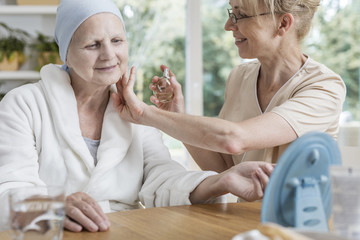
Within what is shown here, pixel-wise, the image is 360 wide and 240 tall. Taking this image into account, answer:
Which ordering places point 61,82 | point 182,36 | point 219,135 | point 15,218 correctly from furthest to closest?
point 182,36 → point 61,82 → point 219,135 → point 15,218

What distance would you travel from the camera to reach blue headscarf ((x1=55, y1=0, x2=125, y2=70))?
69.4 inches

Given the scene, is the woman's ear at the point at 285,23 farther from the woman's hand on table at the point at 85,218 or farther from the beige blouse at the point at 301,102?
the woman's hand on table at the point at 85,218

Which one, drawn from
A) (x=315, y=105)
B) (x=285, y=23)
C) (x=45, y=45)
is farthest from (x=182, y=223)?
(x=45, y=45)

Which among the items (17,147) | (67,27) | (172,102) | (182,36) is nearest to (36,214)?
(17,147)

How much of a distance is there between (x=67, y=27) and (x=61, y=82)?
7.8 inches

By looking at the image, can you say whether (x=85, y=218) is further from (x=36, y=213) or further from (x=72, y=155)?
(x=72, y=155)

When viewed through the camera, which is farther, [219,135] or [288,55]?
[288,55]

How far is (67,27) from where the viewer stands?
1.80 m

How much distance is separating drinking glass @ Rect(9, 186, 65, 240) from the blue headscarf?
3.07ft

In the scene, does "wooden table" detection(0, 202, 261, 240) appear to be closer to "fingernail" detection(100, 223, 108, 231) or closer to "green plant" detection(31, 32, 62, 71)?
"fingernail" detection(100, 223, 108, 231)

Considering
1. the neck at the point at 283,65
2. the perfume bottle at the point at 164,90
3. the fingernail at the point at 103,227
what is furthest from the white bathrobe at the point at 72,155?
the neck at the point at 283,65

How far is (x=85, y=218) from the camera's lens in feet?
4.24

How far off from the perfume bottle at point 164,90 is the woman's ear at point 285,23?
19.6 inches

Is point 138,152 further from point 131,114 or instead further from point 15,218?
point 15,218
